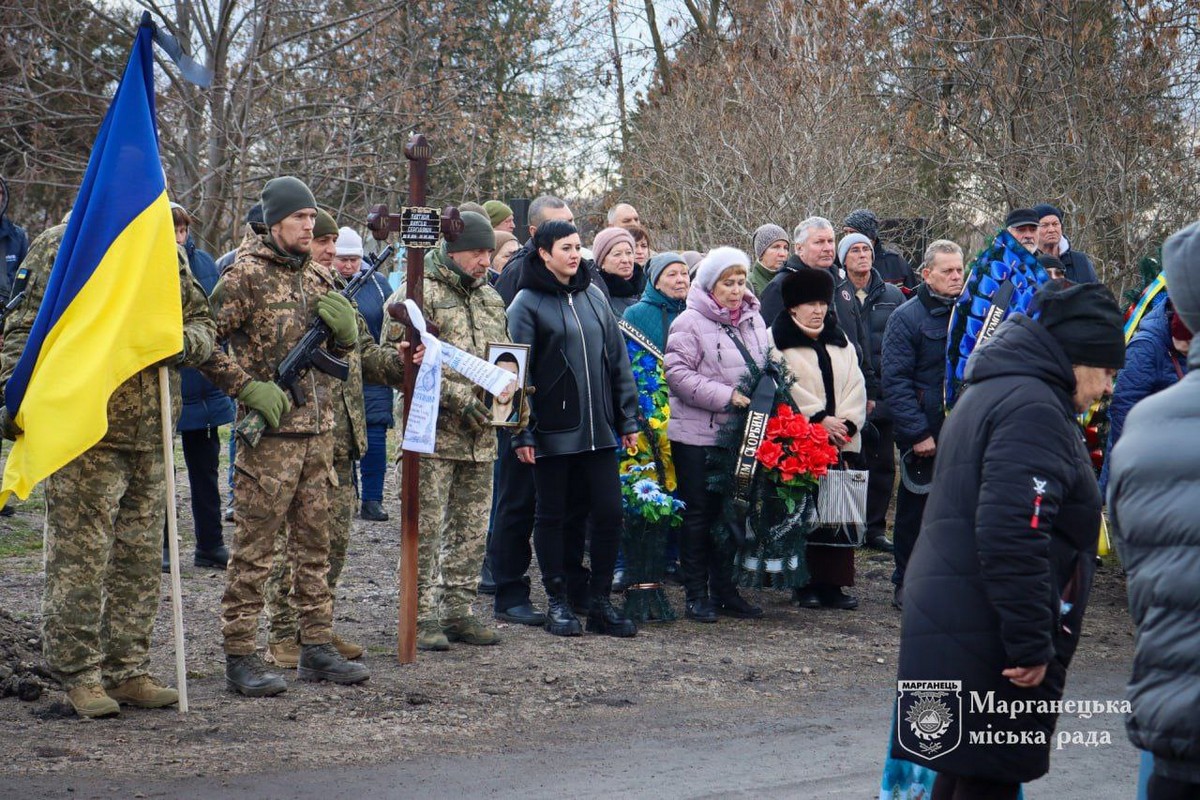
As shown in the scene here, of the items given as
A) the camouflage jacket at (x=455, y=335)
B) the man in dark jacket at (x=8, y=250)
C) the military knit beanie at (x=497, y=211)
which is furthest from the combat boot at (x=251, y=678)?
the military knit beanie at (x=497, y=211)

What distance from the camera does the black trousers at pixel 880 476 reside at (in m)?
10.7

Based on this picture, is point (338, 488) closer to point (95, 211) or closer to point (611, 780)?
point (95, 211)

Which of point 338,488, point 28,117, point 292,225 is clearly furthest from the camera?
point 28,117

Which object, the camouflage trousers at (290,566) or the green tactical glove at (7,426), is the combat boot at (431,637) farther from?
the green tactical glove at (7,426)

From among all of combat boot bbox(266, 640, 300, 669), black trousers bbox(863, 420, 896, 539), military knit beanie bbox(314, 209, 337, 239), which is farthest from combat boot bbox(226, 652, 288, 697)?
black trousers bbox(863, 420, 896, 539)

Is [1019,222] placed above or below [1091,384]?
above

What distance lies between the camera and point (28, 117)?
18.4m

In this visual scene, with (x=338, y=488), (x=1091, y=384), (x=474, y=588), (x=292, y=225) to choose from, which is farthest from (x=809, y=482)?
(x=1091, y=384)

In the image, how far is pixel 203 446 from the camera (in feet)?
30.8

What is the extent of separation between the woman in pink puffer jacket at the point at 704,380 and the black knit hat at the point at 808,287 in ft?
0.87

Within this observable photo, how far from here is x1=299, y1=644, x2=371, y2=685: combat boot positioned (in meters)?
6.70

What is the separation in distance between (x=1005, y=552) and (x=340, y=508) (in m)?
4.06

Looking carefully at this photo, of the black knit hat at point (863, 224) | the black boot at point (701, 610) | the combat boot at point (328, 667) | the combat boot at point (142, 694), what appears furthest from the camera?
the black knit hat at point (863, 224)

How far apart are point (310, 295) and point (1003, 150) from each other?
30.0 ft
